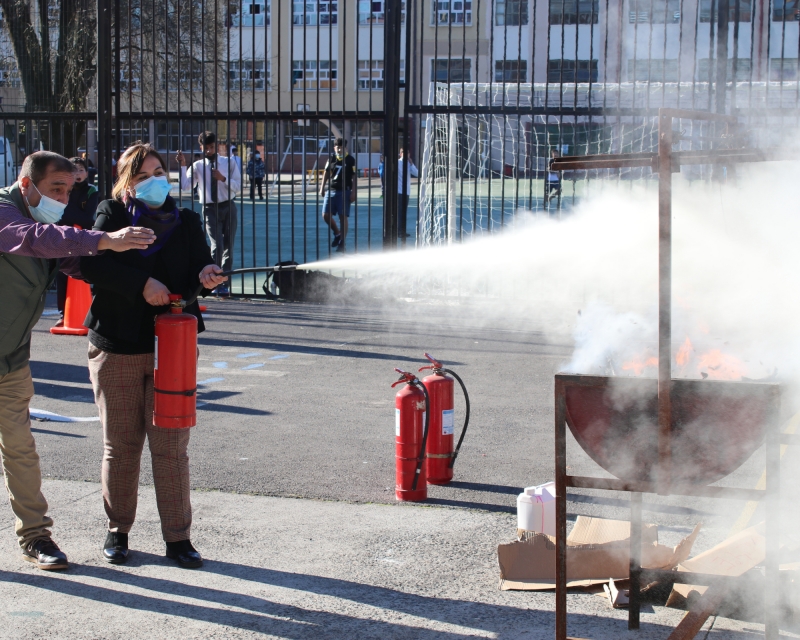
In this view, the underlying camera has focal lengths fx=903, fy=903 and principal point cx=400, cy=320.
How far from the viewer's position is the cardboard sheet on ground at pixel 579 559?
3.73 m

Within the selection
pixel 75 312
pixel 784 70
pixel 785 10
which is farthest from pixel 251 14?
pixel 784 70

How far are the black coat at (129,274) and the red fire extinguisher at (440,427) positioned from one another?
1.45m

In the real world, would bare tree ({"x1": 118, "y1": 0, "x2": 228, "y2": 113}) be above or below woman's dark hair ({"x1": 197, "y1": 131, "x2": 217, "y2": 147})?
above

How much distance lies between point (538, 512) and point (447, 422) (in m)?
1.04

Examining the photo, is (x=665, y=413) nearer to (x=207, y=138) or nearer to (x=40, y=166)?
(x=40, y=166)

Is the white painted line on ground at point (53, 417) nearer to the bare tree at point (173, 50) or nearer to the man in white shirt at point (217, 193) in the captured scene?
the bare tree at point (173, 50)

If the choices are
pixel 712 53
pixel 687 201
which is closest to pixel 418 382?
pixel 687 201

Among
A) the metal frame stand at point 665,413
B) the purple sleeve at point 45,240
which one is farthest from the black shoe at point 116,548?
the metal frame stand at point 665,413

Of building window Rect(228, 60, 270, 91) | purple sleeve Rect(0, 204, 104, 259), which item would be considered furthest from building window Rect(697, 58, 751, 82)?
purple sleeve Rect(0, 204, 104, 259)

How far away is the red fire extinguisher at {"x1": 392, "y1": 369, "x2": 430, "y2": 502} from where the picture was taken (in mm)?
4770

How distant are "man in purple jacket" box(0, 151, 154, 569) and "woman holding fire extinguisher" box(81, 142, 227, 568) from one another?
22 cm

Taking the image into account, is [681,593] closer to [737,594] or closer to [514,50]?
[737,594]

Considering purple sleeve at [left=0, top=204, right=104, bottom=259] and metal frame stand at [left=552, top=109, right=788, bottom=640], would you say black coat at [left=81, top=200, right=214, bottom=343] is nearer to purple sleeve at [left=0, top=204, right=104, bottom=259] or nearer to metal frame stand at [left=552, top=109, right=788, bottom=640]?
purple sleeve at [left=0, top=204, right=104, bottom=259]

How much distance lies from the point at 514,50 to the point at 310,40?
16.7 m
